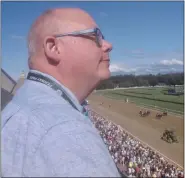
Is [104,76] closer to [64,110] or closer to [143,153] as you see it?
[64,110]

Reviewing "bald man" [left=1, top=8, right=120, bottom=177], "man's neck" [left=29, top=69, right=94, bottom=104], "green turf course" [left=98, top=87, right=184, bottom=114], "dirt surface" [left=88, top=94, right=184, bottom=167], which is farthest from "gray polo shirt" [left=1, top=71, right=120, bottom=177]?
"green turf course" [left=98, top=87, right=184, bottom=114]

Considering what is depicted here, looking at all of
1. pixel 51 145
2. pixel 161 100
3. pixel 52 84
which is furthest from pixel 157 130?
pixel 51 145

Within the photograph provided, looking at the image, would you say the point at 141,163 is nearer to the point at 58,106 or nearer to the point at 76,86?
the point at 76,86

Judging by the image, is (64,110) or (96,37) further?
(96,37)

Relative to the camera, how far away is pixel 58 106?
0.89 meters

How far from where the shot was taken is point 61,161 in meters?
0.75

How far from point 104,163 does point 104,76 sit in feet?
1.51

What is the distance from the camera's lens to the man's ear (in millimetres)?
1060

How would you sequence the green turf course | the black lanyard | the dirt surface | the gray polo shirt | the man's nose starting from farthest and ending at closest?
the green turf course
the dirt surface
the man's nose
the black lanyard
the gray polo shirt

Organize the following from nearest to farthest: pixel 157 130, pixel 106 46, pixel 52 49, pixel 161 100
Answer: pixel 52 49, pixel 106 46, pixel 157 130, pixel 161 100

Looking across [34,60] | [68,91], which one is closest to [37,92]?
[68,91]

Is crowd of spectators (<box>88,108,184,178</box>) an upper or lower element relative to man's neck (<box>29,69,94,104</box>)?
lower

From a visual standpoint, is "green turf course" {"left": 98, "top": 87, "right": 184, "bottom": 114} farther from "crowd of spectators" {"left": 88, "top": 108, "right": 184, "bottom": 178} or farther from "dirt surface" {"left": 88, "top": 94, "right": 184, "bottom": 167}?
"crowd of spectators" {"left": 88, "top": 108, "right": 184, "bottom": 178}

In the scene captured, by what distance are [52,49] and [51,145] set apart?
39cm
